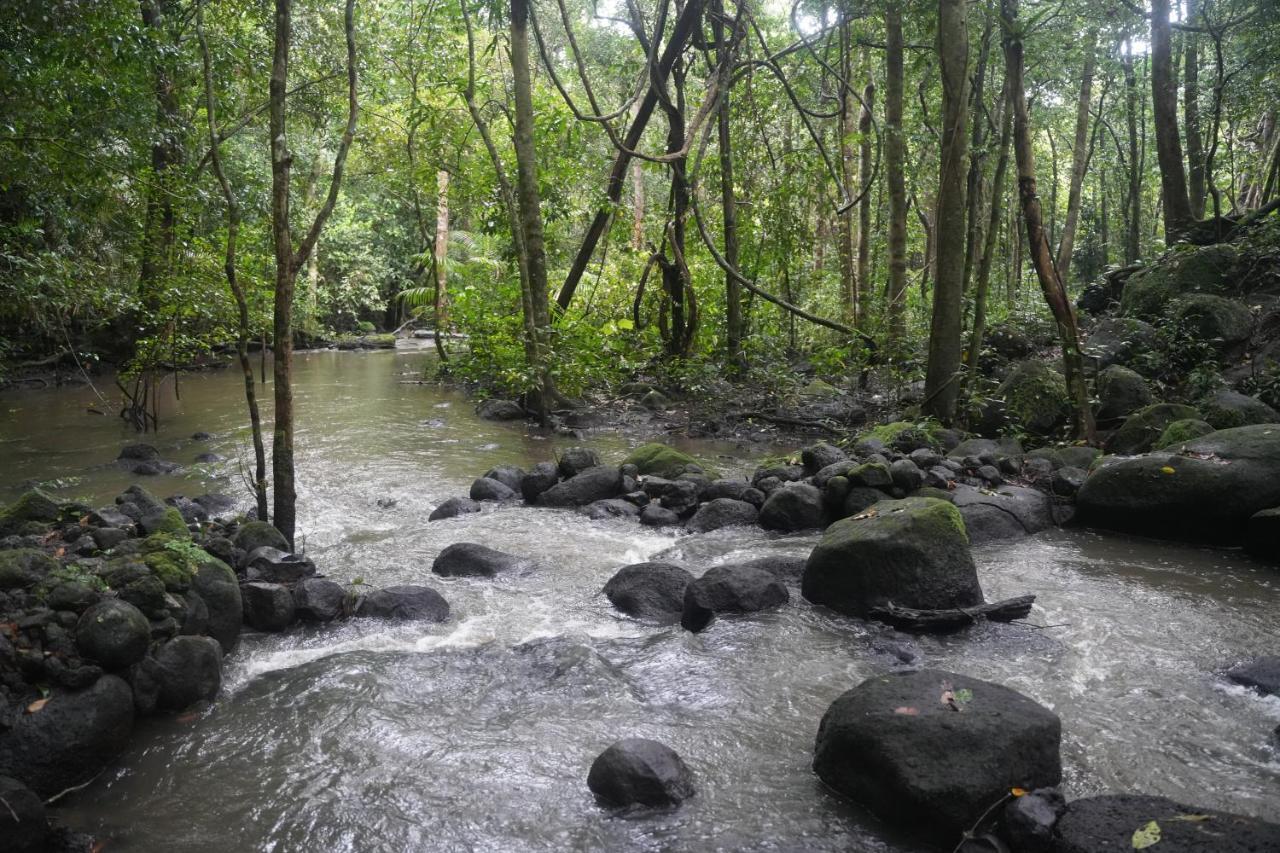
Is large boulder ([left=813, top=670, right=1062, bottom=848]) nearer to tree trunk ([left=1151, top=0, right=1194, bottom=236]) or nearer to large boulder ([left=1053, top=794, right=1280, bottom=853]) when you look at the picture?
large boulder ([left=1053, top=794, right=1280, bottom=853])

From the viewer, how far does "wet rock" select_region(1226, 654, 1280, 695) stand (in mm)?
4670

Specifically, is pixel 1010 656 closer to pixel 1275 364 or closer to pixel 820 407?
pixel 1275 364

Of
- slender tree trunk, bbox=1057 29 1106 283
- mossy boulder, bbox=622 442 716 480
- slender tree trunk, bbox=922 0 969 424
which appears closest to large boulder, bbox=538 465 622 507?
mossy boulder, bbox=622 442 716 480


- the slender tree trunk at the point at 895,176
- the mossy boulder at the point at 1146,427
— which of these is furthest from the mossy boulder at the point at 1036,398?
the slender tree trunk at the point at 895,176

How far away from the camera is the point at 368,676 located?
17.2 ft

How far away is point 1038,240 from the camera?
9523 millimetres

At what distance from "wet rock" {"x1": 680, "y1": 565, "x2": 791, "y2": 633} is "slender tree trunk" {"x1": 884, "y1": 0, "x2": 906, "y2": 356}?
25.3ft

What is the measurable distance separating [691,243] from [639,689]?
43.8 ft

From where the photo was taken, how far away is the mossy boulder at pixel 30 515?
20.6ft

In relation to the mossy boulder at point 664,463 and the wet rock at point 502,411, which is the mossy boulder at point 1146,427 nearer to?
the mossy boulder at point 664,463

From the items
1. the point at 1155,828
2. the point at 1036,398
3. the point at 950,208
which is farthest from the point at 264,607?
the point at 1036,398

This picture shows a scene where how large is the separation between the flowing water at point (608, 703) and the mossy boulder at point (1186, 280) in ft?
21.1

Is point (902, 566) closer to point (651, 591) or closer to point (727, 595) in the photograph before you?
point (727, 595)

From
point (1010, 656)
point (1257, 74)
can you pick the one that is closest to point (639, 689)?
point (1010, 656)
